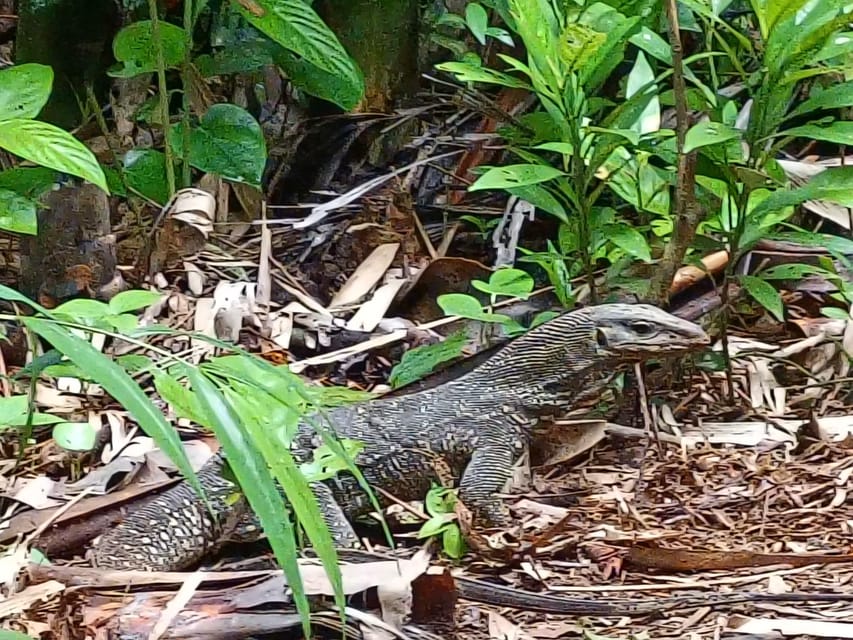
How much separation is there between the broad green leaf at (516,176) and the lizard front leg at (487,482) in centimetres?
72

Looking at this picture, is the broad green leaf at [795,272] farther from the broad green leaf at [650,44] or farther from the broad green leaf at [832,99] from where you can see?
the broad green leaf at [650,44]

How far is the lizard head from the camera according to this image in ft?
9.82

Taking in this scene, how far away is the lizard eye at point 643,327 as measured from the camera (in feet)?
9.87

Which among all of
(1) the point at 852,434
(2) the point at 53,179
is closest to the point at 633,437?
(1) the point at 852,434

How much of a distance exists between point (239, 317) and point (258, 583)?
65.4 inches

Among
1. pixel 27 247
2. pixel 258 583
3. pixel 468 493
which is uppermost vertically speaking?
pixel 27 247

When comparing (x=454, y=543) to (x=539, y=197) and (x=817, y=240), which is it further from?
(x=817, y=240)

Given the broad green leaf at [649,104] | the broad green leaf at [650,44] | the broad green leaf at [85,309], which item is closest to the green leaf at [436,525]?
the broad green leaf at [85,309]

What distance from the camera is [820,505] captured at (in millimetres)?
2629

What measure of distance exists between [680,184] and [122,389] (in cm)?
192

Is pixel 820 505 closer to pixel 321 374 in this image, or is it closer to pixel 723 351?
pixel 723 351

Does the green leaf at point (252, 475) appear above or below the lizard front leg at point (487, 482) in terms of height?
above

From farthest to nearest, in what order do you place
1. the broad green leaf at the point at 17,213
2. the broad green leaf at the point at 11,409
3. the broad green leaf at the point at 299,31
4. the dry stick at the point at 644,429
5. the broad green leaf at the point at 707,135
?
the broad green leaf at the point at 299,31 < the broad green leaf at the point at 17,213 < the dry stick at the point at 644,429 < the broad green leaf at the point at 707,135 < the broad green leaf at the point at 11,409

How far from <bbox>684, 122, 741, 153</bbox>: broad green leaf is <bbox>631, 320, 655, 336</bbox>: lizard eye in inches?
20.8
